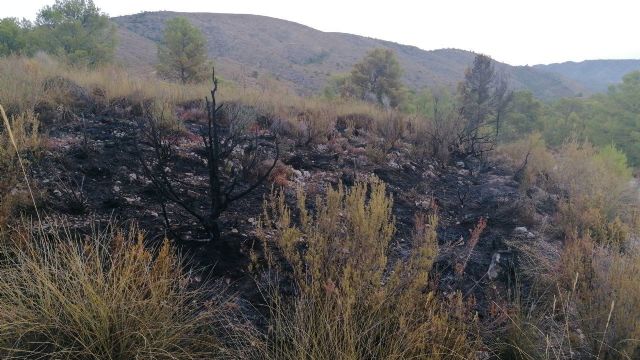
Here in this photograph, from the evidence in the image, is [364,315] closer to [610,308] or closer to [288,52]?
[610,308]

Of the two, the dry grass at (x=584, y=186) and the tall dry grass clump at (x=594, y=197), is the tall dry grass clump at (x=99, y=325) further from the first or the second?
the dry grass at (x=584, y=186)

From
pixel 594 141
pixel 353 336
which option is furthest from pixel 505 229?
pixel 594 141

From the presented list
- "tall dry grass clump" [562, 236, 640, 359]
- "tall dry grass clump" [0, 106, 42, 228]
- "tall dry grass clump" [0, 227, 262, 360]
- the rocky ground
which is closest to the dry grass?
the rocky ground

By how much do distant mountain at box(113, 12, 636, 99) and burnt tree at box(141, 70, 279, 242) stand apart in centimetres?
3945

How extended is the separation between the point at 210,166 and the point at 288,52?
239 feet

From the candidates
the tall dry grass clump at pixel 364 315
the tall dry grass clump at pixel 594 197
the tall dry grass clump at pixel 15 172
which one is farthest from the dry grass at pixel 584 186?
the tall dry grass clump at pixel 15 172

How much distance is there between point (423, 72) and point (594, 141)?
190 feet

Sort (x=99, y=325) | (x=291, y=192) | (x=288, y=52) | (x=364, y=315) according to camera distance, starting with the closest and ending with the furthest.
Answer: (x=99, y=325) → (x=364, y=315) → (x=291, y=192) → (x=288, y=52)

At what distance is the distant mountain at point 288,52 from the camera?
180ft

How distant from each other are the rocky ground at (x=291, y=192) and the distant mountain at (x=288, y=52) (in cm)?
3963

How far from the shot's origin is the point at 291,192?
5.29 m

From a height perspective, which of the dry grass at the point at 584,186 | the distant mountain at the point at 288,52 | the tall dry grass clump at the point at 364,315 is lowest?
the dry grass at the point at 584,186

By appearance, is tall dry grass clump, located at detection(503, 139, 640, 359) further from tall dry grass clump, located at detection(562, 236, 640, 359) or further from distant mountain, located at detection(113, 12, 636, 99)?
distant mountain, located at detection(113, 12, 636, 99)

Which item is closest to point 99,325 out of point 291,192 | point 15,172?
point 15,172
